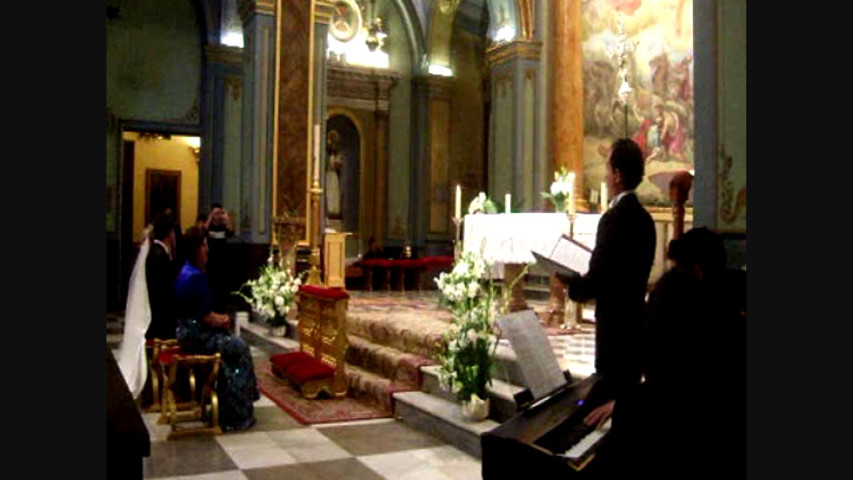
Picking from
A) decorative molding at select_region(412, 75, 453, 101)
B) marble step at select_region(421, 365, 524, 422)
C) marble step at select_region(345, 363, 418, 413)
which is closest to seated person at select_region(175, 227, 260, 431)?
marble step at select_region(345, 363, 418, 413)

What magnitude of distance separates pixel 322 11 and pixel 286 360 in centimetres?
647

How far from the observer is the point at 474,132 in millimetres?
18438

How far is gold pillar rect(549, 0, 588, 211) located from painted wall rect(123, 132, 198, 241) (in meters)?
9.58

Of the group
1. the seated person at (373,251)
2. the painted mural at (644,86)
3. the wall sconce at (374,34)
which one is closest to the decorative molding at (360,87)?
the wall sconce at (374,34)

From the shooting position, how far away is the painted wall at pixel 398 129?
58.6ft

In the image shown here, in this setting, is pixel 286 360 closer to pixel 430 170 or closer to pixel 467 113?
pixel 430 170

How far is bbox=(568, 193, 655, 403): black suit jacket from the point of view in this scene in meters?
2.96

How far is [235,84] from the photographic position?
14.9 m

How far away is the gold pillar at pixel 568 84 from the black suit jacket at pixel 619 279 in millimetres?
9704

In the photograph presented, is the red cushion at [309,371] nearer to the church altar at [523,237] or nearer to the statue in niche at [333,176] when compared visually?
the church altar at [523,237]

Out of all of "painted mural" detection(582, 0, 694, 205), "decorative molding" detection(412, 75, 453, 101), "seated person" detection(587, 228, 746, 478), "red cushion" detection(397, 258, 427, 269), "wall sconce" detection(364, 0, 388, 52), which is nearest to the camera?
"seated person" detection(587, 228, 746, 478)

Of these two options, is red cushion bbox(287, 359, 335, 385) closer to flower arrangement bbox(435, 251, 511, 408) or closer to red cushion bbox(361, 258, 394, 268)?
flower arrangement bbox(435, 251, 511, 408)

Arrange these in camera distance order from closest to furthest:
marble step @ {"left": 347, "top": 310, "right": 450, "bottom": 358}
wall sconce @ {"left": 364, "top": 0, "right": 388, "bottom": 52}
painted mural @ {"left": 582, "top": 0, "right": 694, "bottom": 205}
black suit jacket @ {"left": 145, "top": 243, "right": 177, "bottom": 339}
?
black suit jacket @ {"left": 145, "top": 243, "right": 177, "bottom": 339}, marble step @ {"left": 347, "top": 310, "right": 450, "bottom": 358}, painted mural @ {"left": 582, "top": 0, "right": 694, "bottom": 205}, wall sconce @ {"left": 364, "top": 0, "right": 388, "bottom": 52}

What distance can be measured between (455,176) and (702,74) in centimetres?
1425
